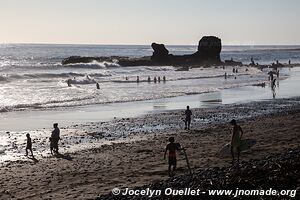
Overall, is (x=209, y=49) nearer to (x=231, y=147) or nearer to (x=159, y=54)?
(x=159, y=54)

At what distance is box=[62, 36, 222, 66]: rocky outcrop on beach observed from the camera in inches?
3834

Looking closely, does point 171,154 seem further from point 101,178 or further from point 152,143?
point 152,143

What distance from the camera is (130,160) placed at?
15.2m

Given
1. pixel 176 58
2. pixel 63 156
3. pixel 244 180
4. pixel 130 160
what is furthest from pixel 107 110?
pixel 176 58

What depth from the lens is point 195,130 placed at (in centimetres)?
2119

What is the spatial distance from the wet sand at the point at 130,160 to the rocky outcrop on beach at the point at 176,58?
244 ft

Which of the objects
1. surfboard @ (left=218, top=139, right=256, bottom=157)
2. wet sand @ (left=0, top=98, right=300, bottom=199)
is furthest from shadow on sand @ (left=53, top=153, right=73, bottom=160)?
surfboard @ (left=218, top=139, right=256, bottom=157)

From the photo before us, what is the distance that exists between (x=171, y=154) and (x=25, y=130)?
12090 mm

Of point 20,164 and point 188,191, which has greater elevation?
point 188,191

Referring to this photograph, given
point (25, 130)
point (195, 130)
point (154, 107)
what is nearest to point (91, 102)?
point (154, 107)

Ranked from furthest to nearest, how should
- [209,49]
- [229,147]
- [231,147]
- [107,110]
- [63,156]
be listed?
[209,49]
[107,110]
[63,156]
[229,147]
[231,147]

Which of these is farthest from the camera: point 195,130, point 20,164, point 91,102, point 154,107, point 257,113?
point 91,102

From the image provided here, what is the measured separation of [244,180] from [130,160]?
6277mm

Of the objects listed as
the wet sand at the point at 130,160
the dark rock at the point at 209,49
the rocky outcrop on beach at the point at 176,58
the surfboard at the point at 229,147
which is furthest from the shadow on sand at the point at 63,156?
the dark rock at the point at 209,49
